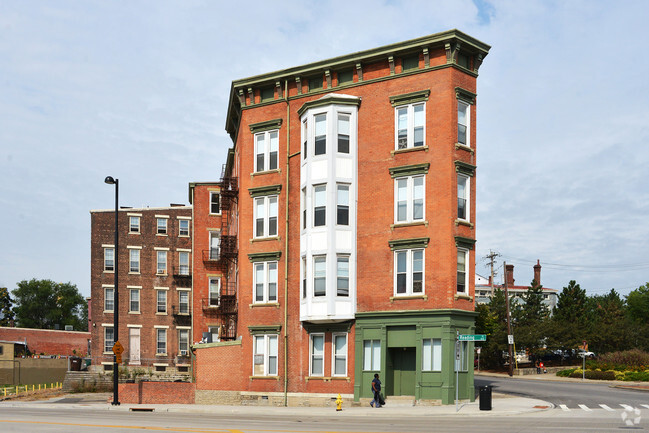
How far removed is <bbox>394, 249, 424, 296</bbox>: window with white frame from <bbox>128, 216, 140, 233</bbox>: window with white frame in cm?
3871

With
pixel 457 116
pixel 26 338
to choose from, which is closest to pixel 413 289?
pixel 457 116

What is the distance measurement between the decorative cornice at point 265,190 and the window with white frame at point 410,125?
24.8 ft

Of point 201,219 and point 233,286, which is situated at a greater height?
point 201,219

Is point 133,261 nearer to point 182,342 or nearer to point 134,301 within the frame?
point 134,301

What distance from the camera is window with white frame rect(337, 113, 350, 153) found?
3734 centimetres

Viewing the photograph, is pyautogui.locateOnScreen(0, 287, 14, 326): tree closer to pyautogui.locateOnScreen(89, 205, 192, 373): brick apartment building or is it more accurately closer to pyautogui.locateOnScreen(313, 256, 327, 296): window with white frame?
pyautogui.locateOnScreen(89, 205, 192, 373): brick apartment building

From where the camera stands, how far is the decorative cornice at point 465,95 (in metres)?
34.6

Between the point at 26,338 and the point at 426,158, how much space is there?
266 feet

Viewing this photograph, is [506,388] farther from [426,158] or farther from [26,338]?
[26,338]

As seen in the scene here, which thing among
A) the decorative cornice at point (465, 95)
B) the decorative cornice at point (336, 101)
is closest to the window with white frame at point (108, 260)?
the decorative cornice at point (336, 101)

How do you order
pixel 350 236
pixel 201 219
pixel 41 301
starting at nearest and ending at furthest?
pixel 350 236
pixel 201 219
pixel 41 301

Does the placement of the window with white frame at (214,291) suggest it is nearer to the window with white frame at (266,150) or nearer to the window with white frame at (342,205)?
the window with white frame at (266,150)

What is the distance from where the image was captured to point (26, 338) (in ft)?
324

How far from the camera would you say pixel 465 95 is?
35.1 metres
